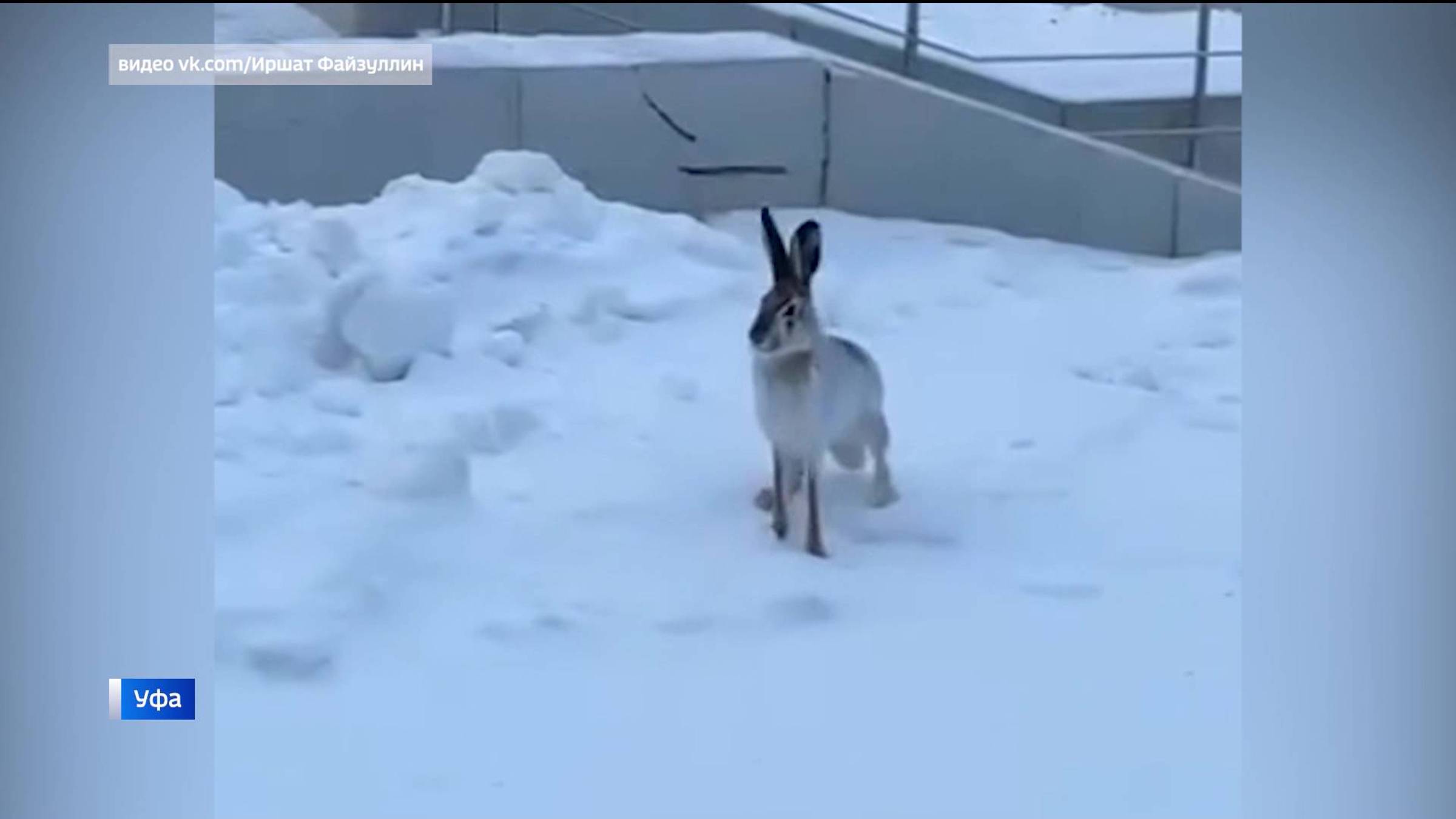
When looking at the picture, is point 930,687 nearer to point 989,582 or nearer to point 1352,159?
point 989,582

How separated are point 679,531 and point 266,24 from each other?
2.02 metres

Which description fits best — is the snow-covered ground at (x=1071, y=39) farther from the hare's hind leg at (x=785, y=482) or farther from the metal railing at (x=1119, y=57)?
the hare's hind leg at (x=785, y=482)

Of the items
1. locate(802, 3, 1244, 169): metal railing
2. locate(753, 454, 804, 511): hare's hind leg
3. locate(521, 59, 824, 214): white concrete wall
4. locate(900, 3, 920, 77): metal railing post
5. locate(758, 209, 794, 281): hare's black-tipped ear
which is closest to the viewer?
locate(758, 209, 794, 281): hare's black-tipped ear

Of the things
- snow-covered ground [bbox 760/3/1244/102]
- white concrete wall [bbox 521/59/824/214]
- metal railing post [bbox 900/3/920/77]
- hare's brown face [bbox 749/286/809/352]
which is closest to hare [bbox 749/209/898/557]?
hare's brown face [bbox 749/286/809/352]

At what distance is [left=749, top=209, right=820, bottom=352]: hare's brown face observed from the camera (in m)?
2.96

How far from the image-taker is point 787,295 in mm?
2957

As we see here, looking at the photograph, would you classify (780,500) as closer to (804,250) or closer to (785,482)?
(785,482)

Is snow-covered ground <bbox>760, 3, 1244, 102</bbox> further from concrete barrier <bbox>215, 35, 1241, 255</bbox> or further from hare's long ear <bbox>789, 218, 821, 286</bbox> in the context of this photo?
hare's long ear <bbox>789, 218, 821, 286</bbox>

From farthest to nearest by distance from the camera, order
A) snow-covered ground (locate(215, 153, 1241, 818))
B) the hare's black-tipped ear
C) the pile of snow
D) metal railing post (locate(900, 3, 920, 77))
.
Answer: metal railing post (locate(900, 3, 920, 77))
the pile of snow
the hare's black-tipped ear
snow-covered ground (locate(215, 153, 1241, 818))

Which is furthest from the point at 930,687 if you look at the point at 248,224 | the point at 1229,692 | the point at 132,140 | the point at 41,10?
the point at 248,224

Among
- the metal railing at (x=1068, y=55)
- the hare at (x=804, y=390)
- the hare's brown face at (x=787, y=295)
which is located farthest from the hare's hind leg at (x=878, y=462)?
the metal railing at (x=1068, y=55)

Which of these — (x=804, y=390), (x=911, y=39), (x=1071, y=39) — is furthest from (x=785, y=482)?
(x=1071, y=39)

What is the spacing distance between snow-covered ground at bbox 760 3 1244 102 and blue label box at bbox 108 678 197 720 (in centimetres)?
382

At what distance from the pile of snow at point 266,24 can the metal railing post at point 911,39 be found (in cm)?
136
